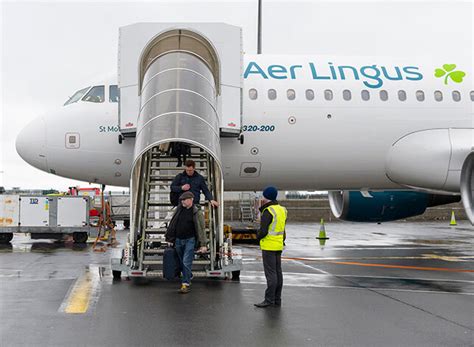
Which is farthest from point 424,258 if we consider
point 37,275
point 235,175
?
point 37,275

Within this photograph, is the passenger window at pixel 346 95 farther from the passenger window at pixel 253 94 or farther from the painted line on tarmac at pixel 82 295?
the painted line on tarmac at pixel 82 295

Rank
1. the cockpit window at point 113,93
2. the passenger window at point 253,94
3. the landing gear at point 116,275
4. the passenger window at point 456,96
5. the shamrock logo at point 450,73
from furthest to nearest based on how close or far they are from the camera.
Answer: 1. the shamrock logo at point 450,73
2. the passenger window at point 456,96
3. the cockpit window at point 113,93
4. the passenger window at point 253,94
5. the landing gear at point 116,275

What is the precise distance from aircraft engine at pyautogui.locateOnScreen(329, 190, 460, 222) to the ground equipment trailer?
333 inches

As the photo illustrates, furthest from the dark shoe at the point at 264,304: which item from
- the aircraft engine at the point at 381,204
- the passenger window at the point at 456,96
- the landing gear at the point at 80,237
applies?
the landing gear at the point at 80,237

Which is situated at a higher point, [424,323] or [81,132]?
[81,132]

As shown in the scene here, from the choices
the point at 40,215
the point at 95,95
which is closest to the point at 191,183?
the point at 95,95

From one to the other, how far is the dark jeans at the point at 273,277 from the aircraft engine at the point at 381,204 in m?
10.6

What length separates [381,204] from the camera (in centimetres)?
1903

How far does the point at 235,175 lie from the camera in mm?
15383

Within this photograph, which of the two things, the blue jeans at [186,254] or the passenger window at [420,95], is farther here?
the passenger window at [420,95]

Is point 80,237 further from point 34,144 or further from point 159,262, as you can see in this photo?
point 159,262

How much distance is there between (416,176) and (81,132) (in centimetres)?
841

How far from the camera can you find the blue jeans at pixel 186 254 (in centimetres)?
930

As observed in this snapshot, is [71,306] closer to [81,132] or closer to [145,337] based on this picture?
[145,337]
